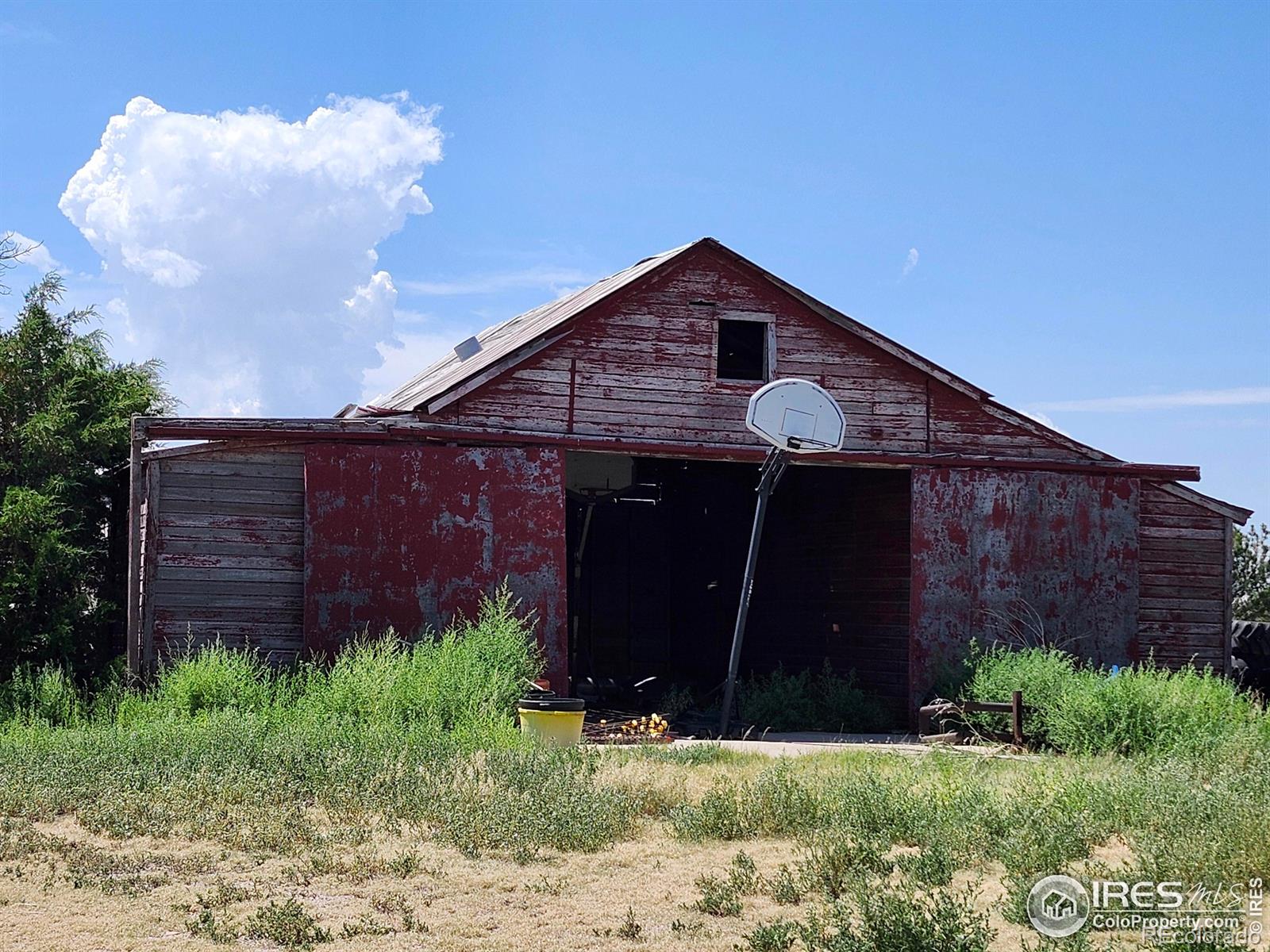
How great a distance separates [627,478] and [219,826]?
1340cm

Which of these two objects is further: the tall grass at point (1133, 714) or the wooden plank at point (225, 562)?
the wooden plank at point (225, 562)

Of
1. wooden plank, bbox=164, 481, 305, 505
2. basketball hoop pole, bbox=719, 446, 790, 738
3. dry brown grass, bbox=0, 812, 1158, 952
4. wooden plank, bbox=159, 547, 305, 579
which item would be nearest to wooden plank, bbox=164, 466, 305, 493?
wooden plank, bbox=164, 481, 305, 505

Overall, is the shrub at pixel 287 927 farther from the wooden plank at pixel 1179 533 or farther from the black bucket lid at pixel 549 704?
the wooden plank at pixel 1179 533

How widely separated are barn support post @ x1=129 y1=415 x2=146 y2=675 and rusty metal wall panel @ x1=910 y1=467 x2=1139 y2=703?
878 cm

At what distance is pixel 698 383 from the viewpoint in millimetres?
15586

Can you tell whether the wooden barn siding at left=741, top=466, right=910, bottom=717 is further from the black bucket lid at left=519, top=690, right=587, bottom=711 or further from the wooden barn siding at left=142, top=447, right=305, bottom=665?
the wooden barn siding at left=142, top=447, right=305, bottom=665

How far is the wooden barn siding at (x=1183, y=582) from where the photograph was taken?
17.0 metres

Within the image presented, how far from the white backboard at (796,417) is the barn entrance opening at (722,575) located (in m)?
2.32

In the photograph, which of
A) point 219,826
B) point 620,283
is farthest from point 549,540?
point 219,826

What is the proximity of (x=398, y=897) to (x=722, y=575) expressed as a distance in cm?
1591

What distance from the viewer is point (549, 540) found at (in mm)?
14547

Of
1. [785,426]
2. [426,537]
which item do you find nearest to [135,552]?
[426,537]

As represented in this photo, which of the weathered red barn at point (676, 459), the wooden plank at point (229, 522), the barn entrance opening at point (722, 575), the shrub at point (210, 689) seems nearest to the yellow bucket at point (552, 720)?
the shrub at point (210, 689)

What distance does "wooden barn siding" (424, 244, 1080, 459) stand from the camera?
14977 millimetres
